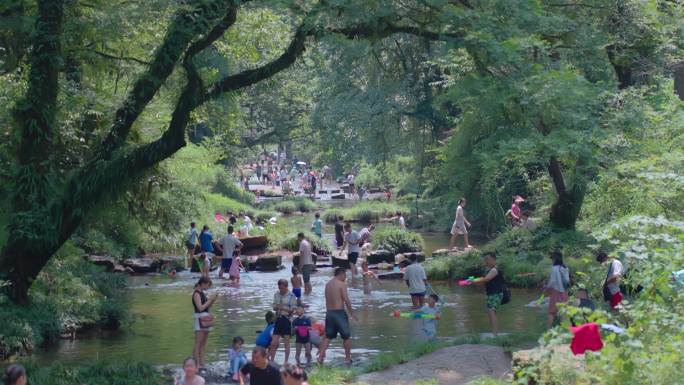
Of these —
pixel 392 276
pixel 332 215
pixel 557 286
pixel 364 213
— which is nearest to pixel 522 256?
pixel 392 276

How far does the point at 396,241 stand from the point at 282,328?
14.9 m

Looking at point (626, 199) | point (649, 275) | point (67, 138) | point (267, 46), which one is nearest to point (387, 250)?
point (626, 199)

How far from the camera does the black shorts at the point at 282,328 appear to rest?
49.5 ft

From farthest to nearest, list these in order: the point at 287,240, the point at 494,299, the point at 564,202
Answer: the point at 287,240, the point at 564,202, the point at 494,299

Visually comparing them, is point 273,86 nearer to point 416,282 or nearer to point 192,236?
point 416,282

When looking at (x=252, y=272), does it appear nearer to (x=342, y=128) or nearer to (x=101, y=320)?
(x=101, y=320)

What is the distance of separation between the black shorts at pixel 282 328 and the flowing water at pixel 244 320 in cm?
86

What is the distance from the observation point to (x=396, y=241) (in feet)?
97.7

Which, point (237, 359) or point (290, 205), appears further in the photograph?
point (290, 205)

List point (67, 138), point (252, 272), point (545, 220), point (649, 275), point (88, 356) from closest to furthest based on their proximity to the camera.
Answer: point (649, 275) → point (88, 356) → point (67, 138) → point (545, 220) → point (252, 272)

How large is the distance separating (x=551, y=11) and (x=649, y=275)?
9783 mm

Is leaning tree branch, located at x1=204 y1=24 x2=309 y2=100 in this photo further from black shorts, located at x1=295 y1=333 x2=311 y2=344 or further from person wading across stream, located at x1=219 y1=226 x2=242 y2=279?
person wading across stream, located at x1=219 y1=226 x2=242 y2=279

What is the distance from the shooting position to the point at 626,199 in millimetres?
21875

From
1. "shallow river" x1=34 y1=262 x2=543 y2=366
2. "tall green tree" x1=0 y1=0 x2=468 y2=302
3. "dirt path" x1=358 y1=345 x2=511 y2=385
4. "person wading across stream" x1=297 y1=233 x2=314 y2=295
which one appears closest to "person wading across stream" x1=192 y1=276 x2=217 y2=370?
"shallow river" x1=34 y1=262 x2=543 y2=366
